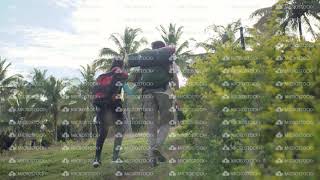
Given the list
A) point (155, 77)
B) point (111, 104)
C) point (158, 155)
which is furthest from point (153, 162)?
point (155, 77)

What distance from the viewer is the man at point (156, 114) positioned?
28.2ft

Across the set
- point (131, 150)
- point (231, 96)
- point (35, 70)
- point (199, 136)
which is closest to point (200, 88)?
point (199, 136)

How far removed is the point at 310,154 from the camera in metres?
2.71

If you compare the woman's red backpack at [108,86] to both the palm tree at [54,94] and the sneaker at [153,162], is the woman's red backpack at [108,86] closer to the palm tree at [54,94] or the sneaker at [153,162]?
the sneaker at [153,162]

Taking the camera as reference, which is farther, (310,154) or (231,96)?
(231,96)

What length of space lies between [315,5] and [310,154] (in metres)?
28.8

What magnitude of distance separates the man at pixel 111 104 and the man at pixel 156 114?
1.54ft

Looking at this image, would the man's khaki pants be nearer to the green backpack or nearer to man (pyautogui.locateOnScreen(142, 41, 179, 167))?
man (pyautogui.locateOnScreen(142, 41, 179, 167))

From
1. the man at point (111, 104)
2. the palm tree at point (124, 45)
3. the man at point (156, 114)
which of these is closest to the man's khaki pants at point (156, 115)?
the man at point (156, 114)

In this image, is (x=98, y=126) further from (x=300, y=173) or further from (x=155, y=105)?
(x=300, y=173)

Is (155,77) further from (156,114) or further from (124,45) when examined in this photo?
(124,45)

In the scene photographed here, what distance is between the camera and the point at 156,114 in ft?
28.7

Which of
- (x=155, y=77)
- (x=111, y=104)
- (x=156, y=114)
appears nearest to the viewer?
(x=155, y=77)

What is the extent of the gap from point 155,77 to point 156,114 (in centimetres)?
62
